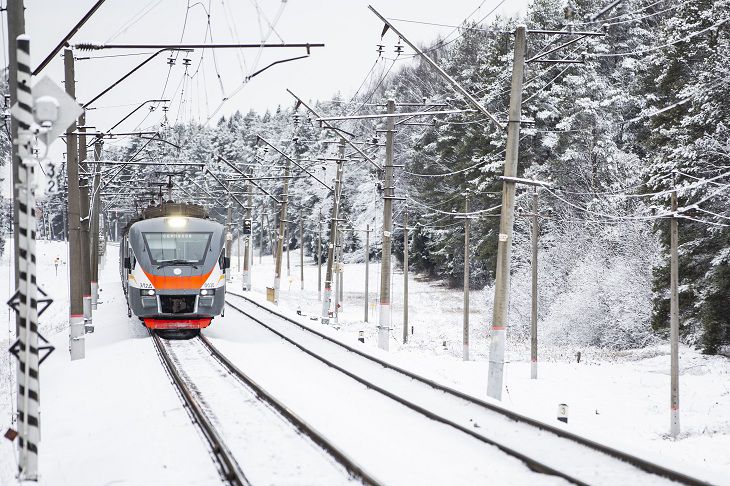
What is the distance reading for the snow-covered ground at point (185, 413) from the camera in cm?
966

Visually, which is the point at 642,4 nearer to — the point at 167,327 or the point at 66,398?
the point at 167,327

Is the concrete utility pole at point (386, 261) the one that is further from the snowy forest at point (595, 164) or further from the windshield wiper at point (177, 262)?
the windshield wiper at point (177, 262)

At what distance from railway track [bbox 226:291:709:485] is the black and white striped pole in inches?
224

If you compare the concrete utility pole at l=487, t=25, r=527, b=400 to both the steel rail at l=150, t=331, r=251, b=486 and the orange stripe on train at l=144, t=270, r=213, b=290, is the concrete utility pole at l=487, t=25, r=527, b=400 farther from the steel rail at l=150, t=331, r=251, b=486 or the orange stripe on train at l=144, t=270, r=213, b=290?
the orange stripe on train at l=144, t=270, r=213, b=290

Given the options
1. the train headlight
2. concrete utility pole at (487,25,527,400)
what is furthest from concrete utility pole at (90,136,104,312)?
concrete utility pole at (487,25,527,400)

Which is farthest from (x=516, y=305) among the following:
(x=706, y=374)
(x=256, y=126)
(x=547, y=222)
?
(x=256, y=126)

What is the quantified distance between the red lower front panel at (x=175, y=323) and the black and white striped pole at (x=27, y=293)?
12.3 meters

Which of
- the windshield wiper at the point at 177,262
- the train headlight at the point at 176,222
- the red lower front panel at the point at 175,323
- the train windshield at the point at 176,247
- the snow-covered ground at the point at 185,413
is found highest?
the train headlight at the point at 176,222

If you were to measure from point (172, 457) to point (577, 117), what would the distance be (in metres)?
35.1

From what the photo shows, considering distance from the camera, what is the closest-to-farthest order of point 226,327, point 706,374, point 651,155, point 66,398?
point 66,398 → point 706,374 → point 226,327 → point 651,155

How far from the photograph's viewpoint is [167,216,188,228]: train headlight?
68.9 feet

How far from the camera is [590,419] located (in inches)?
752

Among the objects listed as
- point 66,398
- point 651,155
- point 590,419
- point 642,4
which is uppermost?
point 642,4

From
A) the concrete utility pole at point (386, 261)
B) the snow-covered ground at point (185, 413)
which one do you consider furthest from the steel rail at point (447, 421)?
the concrete utility pole at point (386, 261)
